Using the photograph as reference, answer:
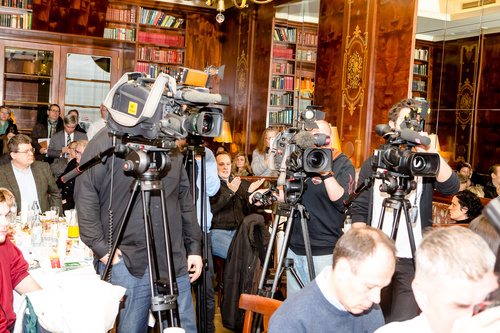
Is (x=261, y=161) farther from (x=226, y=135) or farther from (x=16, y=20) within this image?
(x=16, y=20)

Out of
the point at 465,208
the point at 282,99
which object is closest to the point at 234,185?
the point at 465,208

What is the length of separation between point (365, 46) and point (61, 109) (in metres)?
4.80

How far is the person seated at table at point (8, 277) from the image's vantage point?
6.83ft

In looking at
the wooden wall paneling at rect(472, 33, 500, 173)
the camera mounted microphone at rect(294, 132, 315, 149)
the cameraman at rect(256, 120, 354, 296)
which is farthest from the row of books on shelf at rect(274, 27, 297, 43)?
the camera mounted microphone at rect(294, 132, 315, 149)

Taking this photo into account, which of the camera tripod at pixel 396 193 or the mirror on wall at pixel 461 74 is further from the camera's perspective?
the mirror on wall at pixel 461 74

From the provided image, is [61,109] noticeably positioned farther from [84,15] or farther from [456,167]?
[456,167]

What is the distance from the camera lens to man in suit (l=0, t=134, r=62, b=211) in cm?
423

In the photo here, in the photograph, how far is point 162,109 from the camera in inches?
77.2

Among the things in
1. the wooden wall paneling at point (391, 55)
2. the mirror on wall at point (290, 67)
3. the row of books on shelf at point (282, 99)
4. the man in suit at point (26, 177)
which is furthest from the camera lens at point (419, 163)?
the row of books on shelf at point (282, 99)

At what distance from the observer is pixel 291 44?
7.91 metres

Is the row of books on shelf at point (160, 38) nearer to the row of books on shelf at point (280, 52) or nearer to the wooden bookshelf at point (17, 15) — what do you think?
the wooden bookshelf at point (17, 15)

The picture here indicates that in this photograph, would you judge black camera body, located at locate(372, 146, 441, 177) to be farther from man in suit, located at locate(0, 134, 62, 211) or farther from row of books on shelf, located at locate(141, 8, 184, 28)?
row of books on shelf, located at locate(141, 8, 184, 28)

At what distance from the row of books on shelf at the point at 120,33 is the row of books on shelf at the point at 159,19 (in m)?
0.27

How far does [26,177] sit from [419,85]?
3.98 metres
